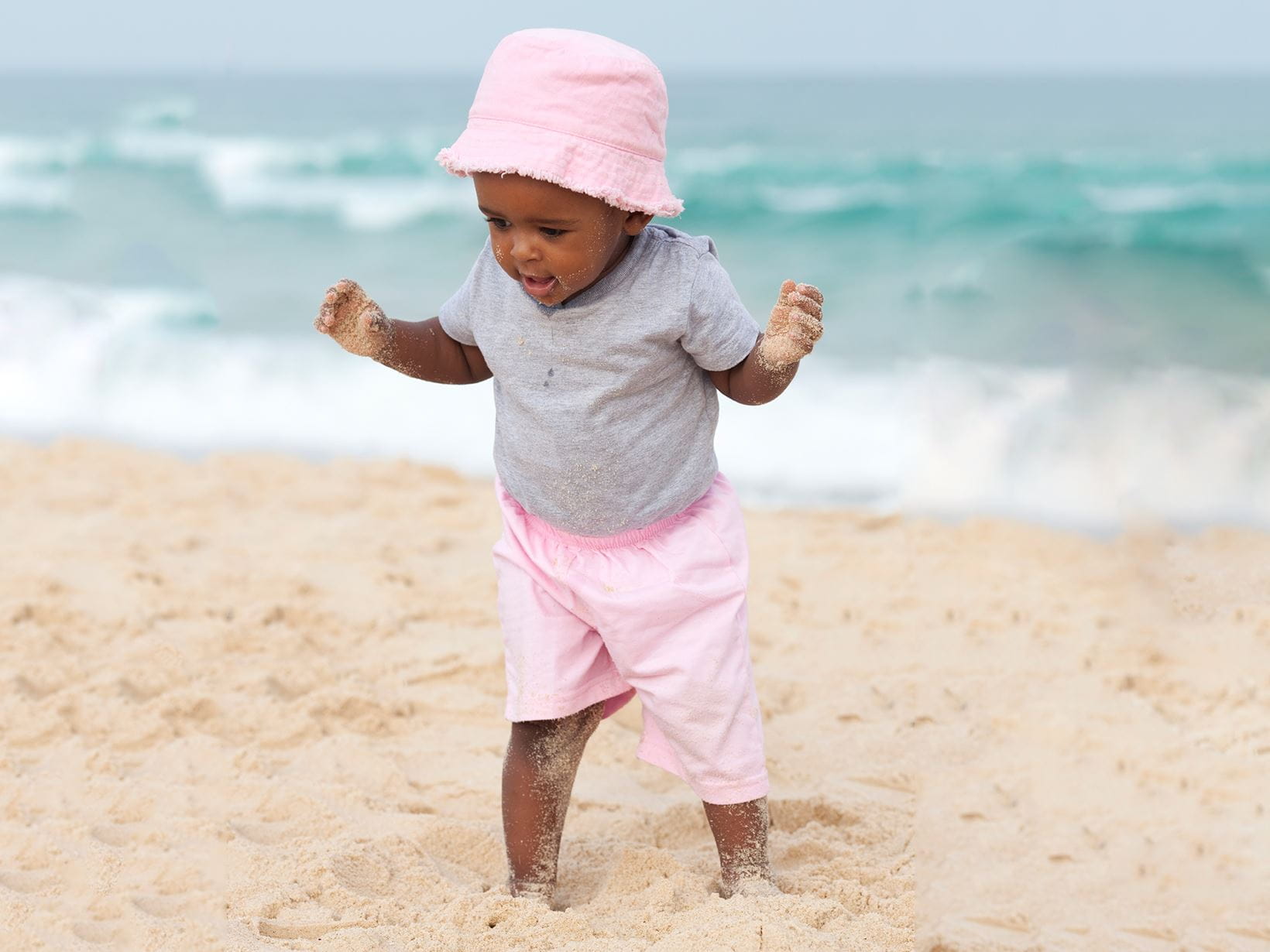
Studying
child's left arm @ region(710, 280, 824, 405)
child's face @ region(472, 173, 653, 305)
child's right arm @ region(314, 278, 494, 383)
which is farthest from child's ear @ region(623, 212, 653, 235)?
Answer: child's right arm @ region(314, 278, 494, 383)

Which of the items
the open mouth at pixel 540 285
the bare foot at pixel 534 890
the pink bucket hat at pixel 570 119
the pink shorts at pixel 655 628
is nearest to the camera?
the pink bucket hat at pixel 570 119

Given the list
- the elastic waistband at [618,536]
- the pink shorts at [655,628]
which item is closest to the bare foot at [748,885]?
the pink shorts at [655,628]

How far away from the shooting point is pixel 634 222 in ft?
6.40

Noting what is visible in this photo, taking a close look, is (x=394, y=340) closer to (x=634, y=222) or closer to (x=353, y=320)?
(x=353, y=320)

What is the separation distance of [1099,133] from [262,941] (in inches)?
551

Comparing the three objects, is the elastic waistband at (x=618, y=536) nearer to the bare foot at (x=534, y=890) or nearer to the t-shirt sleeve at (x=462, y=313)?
the t-shirt sleeve at (x=462, y=313)

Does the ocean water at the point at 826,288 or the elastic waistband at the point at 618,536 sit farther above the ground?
the ocean water at the point at 826,288

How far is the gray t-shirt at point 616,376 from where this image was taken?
A: 6.46 ft

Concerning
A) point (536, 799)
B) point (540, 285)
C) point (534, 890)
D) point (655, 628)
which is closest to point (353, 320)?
point (540, 285)

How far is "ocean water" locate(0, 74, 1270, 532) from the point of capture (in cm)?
555

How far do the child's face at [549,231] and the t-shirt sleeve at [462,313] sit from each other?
186 millimetres

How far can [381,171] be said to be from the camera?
12227mm

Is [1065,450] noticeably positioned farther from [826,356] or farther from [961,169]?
[961,169]

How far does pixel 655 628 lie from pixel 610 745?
94cm
